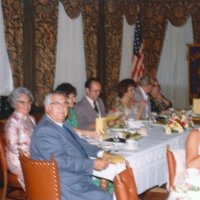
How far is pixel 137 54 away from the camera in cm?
941

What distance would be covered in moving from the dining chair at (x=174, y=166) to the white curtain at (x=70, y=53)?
4.19 m

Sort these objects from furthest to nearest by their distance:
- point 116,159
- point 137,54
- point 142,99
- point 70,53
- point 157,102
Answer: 1. point 137,54
2. point 70,53
3. point 157,102
4. point 142,99
5. point 116,159

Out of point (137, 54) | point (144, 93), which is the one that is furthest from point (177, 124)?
point (137, 54)

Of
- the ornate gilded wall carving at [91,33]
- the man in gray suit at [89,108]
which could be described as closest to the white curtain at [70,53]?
the ornate gilded wall carving at [91,33]

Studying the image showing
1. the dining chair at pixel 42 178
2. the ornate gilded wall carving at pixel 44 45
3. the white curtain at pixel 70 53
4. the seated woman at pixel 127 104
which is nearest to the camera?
the dining chair at pixel 42 178

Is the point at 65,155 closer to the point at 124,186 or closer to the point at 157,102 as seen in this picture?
the point at 124,186

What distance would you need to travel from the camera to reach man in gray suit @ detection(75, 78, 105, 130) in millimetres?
5164

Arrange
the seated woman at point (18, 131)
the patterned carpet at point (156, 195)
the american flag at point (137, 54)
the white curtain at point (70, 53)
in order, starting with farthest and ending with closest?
1. the american flag at point (137, 54)
2. the white curtain at point (70, 53)
3. the patterned carpet at point (156, 195)
4. the seated woman at point (18, 131)

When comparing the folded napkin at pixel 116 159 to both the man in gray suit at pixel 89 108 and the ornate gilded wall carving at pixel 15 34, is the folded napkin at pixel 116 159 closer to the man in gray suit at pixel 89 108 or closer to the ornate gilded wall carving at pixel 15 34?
the man in gray suit at pixel 89 108

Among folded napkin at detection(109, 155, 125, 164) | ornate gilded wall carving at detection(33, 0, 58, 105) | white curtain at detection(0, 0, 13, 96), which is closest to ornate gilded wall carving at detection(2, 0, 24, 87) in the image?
white curtain at detection(0, 0, 13, 96)

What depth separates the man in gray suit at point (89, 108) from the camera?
5.16m

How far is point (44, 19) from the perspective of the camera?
21.5 feet

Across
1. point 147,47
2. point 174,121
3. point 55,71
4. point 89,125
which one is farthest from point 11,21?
point 147,47

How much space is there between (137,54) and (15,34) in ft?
12.9
